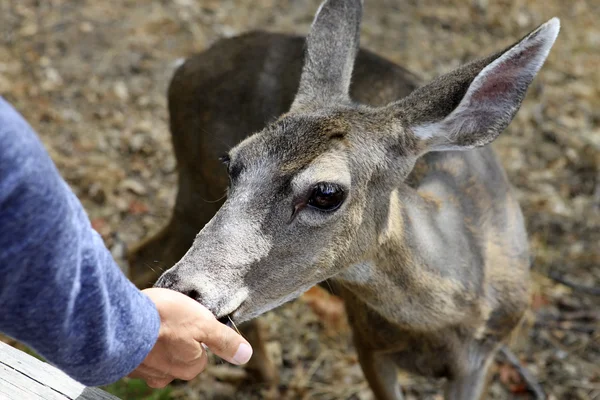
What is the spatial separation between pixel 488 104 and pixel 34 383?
5.84 ft

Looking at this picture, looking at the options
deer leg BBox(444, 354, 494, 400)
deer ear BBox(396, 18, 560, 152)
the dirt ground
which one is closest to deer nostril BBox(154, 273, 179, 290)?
deer ear BBox(396, 18, 560, 152)

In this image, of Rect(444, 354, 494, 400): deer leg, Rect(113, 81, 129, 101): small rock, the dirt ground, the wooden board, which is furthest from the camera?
Rect(113, 81, 129, 101): small rock

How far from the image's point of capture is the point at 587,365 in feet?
14.7

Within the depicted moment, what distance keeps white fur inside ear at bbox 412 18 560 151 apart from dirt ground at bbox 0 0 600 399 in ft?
6.68

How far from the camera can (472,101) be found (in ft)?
9.29

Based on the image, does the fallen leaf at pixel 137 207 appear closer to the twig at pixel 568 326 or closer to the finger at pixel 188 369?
the twig at pixel 568 326

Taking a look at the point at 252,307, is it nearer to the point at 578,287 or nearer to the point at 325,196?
the point at 325,196

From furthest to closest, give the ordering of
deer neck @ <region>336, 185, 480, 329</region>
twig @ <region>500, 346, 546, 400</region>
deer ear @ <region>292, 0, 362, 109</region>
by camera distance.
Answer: twig @ <region>500, 346, 546, 400</region> < deer ear @ <region>292, 0, 362, 109</region> < deer neck @ <region>336, 185, 480, 329</region>

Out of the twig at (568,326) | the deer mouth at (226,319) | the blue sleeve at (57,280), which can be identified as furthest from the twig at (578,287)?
the blue sleeve at (57,280)

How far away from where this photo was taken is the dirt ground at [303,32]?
4.61 m

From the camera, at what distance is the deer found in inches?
105

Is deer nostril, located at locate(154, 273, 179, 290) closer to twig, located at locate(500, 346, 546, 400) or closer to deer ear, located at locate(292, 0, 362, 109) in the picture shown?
deer ear, located at locate(292, 0, 362, 109)

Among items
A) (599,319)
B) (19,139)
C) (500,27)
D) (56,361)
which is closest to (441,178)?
(599,319)

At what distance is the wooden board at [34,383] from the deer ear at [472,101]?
4.66 ft
